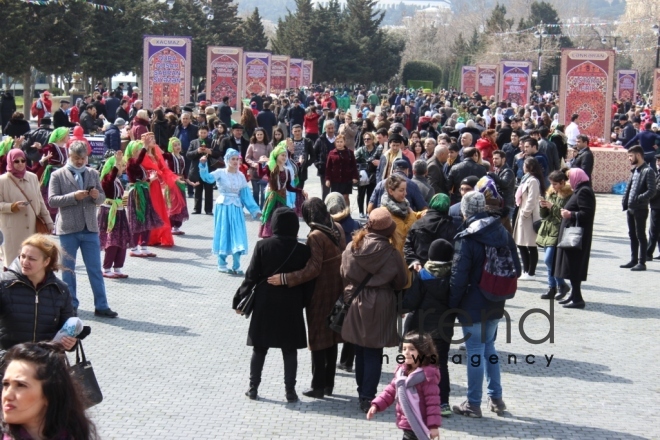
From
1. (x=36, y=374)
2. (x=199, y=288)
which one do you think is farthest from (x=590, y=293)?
(x=36, y=374)

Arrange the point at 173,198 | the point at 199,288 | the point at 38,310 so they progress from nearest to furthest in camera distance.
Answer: the point at 38,310 → the point at 199,288 → the point at 173,198

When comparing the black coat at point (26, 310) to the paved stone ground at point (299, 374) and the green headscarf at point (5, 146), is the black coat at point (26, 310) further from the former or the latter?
the green headscarf at point (5, 146)

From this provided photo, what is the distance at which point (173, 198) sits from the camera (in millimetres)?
15719

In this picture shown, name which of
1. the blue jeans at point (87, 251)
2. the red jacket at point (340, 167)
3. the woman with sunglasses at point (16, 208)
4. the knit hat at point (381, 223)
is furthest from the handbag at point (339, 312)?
the red jacket at point (340, 167)

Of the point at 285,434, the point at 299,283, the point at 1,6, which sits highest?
the point at 1,6

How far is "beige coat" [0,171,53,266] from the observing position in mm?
10398

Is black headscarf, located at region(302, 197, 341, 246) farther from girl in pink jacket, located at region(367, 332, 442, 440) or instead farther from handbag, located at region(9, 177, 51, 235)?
handbag, located at region(9, 177, 51, 235)

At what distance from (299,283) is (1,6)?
34.4 metres

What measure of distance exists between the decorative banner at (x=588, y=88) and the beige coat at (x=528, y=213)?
12.9 m

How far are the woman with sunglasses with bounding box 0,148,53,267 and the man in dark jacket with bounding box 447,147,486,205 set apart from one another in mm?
5096

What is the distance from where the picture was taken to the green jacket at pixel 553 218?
39.3ft

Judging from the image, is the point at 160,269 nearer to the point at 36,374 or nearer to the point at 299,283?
the point at 299,283

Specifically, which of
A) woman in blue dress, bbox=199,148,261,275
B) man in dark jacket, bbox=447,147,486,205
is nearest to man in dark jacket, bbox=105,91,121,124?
woman in blue dress, bbox=199,148,261,275

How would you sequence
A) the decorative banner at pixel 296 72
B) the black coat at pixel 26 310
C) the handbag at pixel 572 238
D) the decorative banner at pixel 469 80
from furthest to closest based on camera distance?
the decorative banner at pixel 296 72 → the decorative banner at pixel 469 80 → the handbag at pixel 572 238 → the black coat at pixel 26 310
